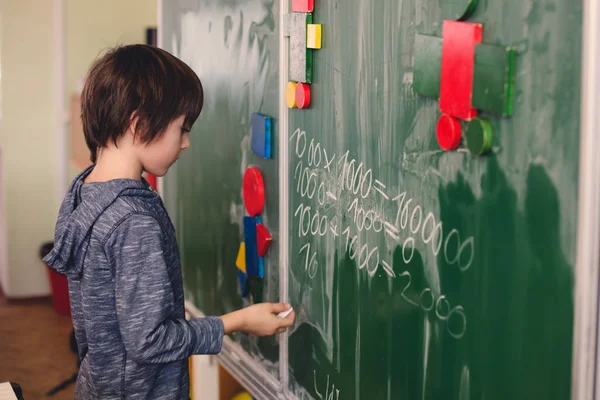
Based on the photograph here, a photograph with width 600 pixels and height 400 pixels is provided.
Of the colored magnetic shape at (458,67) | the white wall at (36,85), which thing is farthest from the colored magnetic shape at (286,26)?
the white wall at (36,85)

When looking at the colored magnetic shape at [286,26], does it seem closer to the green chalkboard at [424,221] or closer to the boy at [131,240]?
the green chalkboard at [424,221]

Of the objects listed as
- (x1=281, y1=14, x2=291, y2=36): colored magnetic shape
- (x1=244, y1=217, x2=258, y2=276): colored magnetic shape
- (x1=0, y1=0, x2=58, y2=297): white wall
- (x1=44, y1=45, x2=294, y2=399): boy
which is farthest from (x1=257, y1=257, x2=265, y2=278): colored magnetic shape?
(x1=0, y1=0, x2=58, y2=297): white wall

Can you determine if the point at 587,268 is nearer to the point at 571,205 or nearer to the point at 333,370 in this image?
the point at 571,205

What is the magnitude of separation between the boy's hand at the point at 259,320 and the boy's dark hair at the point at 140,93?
0.36 meters

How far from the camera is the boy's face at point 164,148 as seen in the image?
1.28 m

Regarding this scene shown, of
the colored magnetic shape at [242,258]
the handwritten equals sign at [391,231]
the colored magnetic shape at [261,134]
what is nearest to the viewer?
the handwritten equals sign at [391,231]

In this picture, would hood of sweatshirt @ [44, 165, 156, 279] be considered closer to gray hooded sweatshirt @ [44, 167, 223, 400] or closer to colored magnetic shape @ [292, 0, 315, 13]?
gray hooded sweatshirt @ [44, 167, 223, 400]

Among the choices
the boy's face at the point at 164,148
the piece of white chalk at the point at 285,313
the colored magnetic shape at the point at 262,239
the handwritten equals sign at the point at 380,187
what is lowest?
the piece of white chalk at the point at 285,313

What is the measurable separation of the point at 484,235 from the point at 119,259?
608 millimetres

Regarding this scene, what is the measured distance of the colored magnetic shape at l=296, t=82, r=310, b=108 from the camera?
52.9 inches

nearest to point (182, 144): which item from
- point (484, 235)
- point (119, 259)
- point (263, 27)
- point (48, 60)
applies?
point (119, 259)

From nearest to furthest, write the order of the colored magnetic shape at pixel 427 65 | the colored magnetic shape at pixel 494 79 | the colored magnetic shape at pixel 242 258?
the colored magnetic shape at pixel 494 79, the colored magnetic shape at pixel 427 65, the colored magnetic shape at pixel 242 258

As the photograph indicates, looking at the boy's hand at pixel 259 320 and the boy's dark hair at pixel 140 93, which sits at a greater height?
the boy's dark hair at pixel 140 93

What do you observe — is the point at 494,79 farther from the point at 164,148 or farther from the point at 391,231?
the point at 164,148
